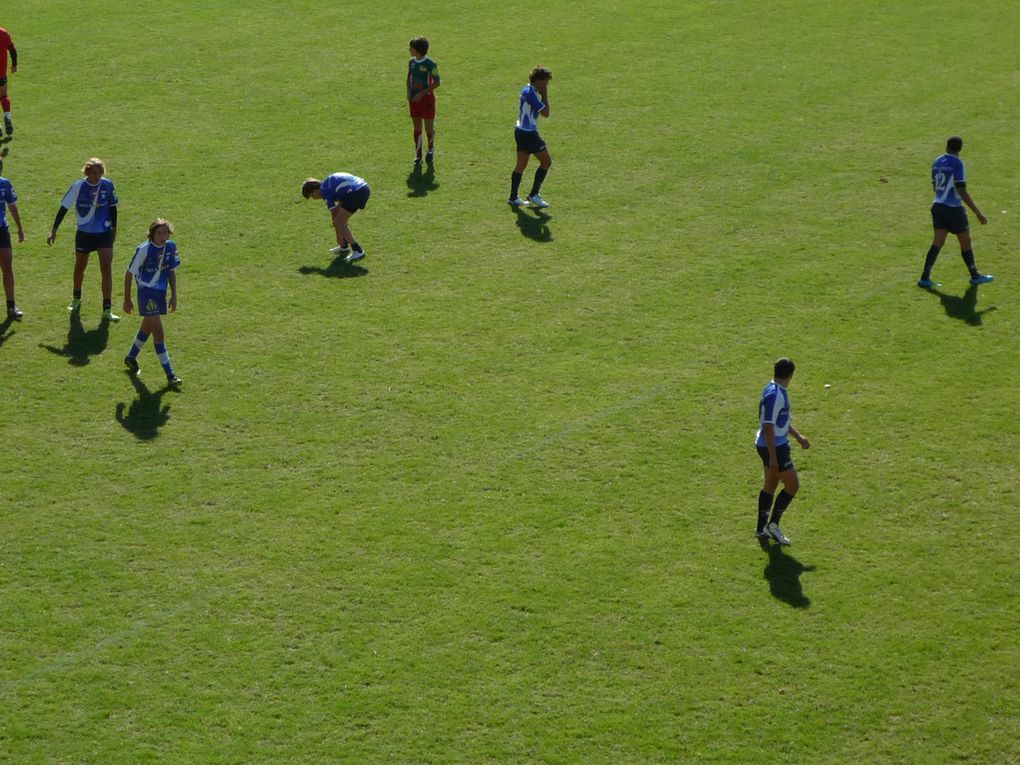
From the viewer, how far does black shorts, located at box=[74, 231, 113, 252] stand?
57.9 feet

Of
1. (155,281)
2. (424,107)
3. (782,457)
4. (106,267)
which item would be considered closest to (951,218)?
(782,457)

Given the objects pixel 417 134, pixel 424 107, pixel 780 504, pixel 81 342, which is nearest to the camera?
pixel 780 504

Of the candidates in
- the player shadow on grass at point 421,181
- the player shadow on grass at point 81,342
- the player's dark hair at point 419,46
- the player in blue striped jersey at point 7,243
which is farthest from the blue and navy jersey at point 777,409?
the player's dark hair at point 419,46

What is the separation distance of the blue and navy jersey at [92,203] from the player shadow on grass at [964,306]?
40.4ft

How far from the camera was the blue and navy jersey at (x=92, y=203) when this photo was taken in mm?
17453

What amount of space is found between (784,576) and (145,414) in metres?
8.13

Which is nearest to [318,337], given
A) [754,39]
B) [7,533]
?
[7,533]

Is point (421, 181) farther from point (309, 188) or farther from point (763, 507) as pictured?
point (763, 507)

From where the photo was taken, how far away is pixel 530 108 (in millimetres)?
21453

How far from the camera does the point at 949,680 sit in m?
12.1

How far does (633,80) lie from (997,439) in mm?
14516

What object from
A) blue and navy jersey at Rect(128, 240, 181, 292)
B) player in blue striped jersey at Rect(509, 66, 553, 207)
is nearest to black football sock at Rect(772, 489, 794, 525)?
blue and navy jersey at Rect(128, 240, 181, 292)

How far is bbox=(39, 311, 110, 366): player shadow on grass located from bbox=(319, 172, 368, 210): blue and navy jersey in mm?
3927

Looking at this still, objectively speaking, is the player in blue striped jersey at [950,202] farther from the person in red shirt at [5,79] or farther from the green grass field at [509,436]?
the person in red shirt at [5,79]
